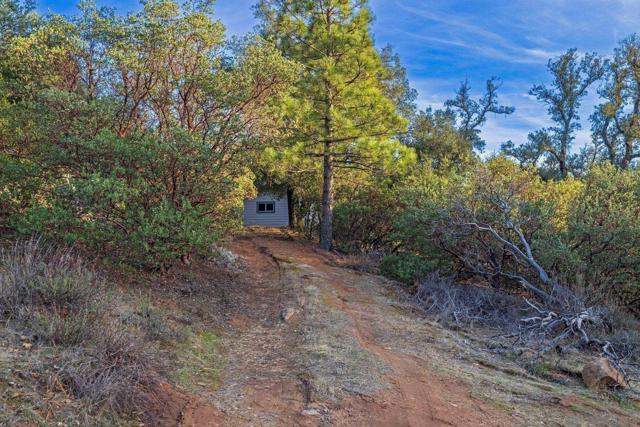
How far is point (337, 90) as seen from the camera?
1404 cm

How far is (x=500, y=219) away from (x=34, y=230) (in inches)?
343

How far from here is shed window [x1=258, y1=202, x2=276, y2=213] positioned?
1041 inches

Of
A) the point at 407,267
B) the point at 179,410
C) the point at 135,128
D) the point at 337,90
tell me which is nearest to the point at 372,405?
the point at 179,410

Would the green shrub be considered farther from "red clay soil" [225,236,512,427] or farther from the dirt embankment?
"red clay soil" [225,236,512,427]

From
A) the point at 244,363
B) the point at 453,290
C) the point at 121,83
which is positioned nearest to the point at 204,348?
the point at 244,363

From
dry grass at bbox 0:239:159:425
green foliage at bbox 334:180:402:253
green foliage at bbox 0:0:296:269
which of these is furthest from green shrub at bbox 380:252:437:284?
dry grass at bbox 0:239:159:425

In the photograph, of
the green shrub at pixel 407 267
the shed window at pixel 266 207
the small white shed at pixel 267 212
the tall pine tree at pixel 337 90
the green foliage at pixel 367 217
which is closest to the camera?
the green shrub at pixel 407 267

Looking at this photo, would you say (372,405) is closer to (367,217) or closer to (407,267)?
(407,267)

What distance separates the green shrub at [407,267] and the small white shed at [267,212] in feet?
48.8

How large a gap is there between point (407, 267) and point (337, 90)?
20.3 feet

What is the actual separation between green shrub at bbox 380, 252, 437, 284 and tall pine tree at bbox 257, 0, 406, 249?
12.0 feet

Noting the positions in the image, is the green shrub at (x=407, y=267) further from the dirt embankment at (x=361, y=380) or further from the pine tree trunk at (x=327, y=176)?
the pine tree trunk at (x=327, y=176)

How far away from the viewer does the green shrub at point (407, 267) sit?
11.1 metres

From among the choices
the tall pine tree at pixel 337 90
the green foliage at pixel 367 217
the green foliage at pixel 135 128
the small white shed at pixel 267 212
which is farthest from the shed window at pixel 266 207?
the green foliage at pixel 135 128
